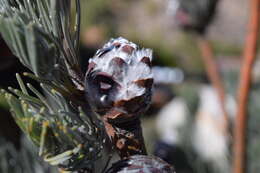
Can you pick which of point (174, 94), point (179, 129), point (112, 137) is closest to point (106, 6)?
point (174, 94)

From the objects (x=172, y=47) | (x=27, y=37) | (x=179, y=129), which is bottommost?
(x=172, y=47)

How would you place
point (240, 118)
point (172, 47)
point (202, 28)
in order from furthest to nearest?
point (172, 47)
point (202, 28)
point (240, 118)

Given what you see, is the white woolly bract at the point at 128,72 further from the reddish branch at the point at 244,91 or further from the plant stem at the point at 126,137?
the reddish branch at the point at 244,91

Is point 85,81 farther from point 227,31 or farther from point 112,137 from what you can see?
point 227,31

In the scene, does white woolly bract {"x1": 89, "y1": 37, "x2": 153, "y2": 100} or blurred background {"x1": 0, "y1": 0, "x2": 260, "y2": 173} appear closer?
white woolly bract {"x1": 89, "y1": 37, "x2": 153, "y2": 100}

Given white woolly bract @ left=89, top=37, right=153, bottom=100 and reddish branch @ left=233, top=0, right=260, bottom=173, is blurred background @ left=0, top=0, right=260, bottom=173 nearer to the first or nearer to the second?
reddish branch @ left=233, top=0, right=260, bottom=173

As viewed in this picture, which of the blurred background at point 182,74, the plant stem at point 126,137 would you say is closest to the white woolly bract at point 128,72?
the plant stem at point 126,137

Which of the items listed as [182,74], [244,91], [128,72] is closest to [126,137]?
[128,72]

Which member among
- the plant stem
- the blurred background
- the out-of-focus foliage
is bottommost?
the blurred background

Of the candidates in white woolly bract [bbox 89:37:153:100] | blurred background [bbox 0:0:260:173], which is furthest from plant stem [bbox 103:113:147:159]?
blurred background [bbox 0:0:260:173]
